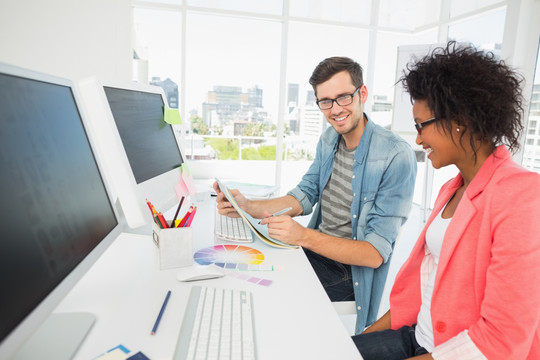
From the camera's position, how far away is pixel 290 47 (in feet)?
14.1

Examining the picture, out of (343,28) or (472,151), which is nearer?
(472,151)

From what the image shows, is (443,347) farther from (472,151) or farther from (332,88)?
(332,88)

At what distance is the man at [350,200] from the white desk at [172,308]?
30cm

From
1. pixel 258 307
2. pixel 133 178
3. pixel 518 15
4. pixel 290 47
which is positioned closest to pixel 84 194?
pixel 133 178

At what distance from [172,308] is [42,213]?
0.32 meters

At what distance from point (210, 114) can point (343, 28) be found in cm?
202

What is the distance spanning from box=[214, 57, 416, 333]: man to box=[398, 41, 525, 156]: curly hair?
0.48 meters

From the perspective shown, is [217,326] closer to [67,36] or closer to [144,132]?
[144,132]

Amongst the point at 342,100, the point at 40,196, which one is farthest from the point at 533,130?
the point at 40,196

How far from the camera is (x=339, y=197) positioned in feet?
5.19

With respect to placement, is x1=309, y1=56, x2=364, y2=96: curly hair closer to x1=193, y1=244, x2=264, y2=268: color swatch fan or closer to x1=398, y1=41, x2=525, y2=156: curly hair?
x1=398, y1=41, x2=525, y2=156: curly hair

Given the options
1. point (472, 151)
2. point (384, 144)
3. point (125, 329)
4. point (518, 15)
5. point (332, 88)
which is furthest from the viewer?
point (518, 15)

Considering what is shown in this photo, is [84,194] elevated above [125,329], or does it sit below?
above

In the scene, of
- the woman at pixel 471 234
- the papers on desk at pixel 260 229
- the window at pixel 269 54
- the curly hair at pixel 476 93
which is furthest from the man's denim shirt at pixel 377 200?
the window at pixel 269 54
